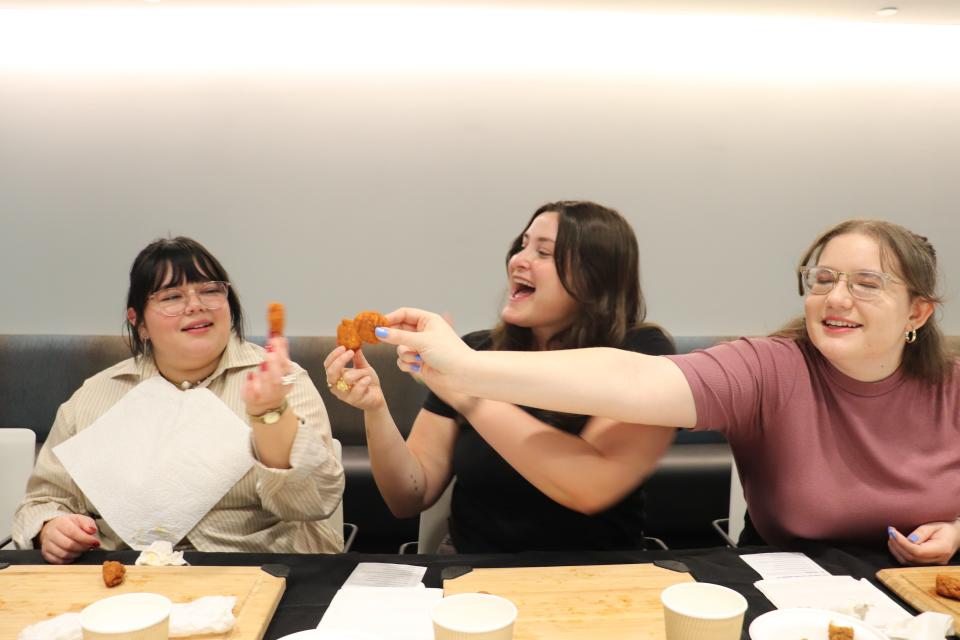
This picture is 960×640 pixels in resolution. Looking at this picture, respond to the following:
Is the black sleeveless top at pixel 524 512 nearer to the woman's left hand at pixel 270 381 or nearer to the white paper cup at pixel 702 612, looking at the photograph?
the woman's left hand at pixel 270 381

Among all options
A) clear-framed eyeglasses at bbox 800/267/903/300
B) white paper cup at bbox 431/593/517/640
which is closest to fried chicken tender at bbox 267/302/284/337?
white paper cup at bbox 431/593/517/640

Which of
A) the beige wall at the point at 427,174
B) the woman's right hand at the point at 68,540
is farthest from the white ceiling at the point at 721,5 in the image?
the woman's right hand at the point at 68,540

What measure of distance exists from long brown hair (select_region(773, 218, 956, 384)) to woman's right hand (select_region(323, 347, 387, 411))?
105 cm

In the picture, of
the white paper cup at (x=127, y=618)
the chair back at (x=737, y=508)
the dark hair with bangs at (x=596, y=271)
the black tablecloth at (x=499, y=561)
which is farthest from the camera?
the chair back at (x=737, y=508)

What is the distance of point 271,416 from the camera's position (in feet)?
5.70

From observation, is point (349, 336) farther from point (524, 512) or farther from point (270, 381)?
point (524, 512)

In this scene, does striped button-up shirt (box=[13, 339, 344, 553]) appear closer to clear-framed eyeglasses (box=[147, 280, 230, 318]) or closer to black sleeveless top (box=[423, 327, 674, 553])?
clear-framed eyeglasses (box=[147, 280, 230, 318])

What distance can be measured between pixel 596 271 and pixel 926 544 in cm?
100

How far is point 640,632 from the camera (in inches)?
50.1

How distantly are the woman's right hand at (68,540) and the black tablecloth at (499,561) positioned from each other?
0.08ft

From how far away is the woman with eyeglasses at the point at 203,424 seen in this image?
1744mm

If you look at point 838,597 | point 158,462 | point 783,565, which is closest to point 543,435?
point 783,565

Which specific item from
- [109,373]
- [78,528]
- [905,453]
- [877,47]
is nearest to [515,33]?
[877,47]

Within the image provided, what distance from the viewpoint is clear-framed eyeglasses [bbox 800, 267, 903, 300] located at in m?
1.71
